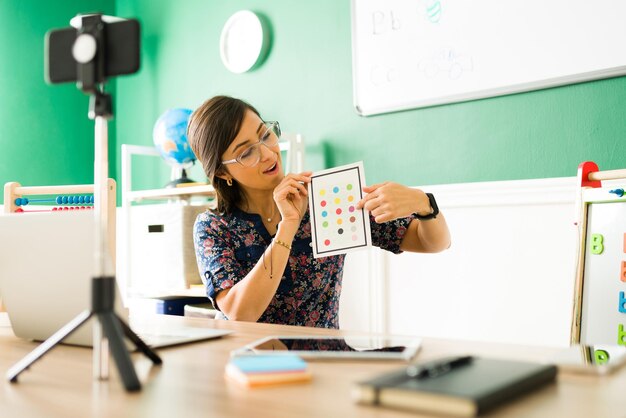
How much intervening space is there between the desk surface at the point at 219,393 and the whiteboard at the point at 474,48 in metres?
1.37

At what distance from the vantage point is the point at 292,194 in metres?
1.56

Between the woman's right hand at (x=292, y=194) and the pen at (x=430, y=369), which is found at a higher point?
the woman's right hand at (x=292, y=194)

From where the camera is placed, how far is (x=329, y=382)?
667 millimetres

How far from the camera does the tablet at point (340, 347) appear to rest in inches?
30.9

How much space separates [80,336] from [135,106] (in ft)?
9.31

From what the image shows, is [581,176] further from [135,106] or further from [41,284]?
[135,106]

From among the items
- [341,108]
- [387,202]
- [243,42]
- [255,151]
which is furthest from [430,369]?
[243,42]

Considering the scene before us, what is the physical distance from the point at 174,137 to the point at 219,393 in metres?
2.36

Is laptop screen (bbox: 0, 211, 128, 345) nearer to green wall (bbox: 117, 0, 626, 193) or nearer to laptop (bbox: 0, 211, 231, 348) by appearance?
laptop (bbox: 0, 211, 231, 348)

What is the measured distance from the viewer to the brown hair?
1.65 m

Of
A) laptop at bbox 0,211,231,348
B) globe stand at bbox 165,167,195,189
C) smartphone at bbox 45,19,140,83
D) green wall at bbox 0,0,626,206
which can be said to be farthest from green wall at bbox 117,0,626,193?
smartphone at bbox 45,19,140,83

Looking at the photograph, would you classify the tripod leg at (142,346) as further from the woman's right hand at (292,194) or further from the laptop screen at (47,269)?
the woman's right hand at (292,194)

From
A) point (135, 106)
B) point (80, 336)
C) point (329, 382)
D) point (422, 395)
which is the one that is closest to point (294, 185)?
point (80, 336)

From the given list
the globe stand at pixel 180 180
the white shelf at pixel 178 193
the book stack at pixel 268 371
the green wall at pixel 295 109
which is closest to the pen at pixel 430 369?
the book stack at pixel 268 371
